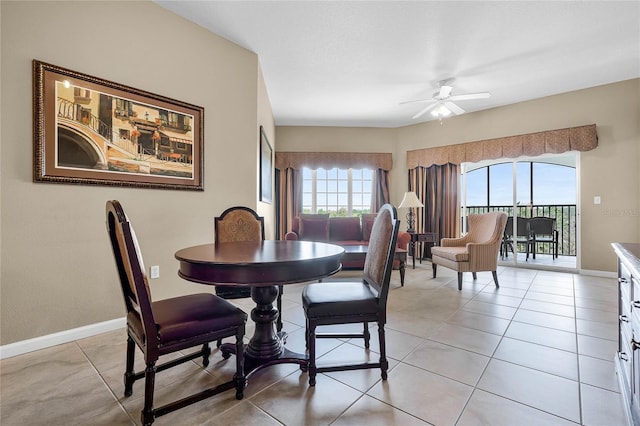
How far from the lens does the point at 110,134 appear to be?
2.26 metres

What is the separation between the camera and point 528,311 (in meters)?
2.73

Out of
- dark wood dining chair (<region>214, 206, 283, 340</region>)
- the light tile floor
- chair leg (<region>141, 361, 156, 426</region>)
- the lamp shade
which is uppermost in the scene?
the lamp shade

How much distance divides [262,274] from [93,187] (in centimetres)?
175

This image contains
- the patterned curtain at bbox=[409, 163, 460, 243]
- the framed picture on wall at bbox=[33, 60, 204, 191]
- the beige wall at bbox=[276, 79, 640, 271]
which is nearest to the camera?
the framed picture on wall at bbox=[33, 60, 204, 191]

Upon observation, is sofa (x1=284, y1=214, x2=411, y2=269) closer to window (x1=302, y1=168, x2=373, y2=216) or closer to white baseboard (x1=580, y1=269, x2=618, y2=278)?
window (x1=302, y1=168, x2=373, y2=216)

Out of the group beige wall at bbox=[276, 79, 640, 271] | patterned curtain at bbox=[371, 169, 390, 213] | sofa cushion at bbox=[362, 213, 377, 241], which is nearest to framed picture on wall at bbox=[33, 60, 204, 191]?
sofa cushion at bbox=[362, 213, 377, 241]

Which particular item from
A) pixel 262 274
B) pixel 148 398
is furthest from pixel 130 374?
pixel 262 274

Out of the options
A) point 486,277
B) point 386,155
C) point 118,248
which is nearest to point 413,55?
point 386,155

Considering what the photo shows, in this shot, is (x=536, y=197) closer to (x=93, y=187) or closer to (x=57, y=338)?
(x=93, y=187)

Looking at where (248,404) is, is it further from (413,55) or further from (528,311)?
(413,55)

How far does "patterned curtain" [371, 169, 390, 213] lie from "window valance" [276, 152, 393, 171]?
149 millimetres

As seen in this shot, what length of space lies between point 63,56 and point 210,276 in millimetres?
2048

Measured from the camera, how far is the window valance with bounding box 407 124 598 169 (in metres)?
4.20

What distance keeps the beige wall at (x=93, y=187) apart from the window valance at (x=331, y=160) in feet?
9.04
